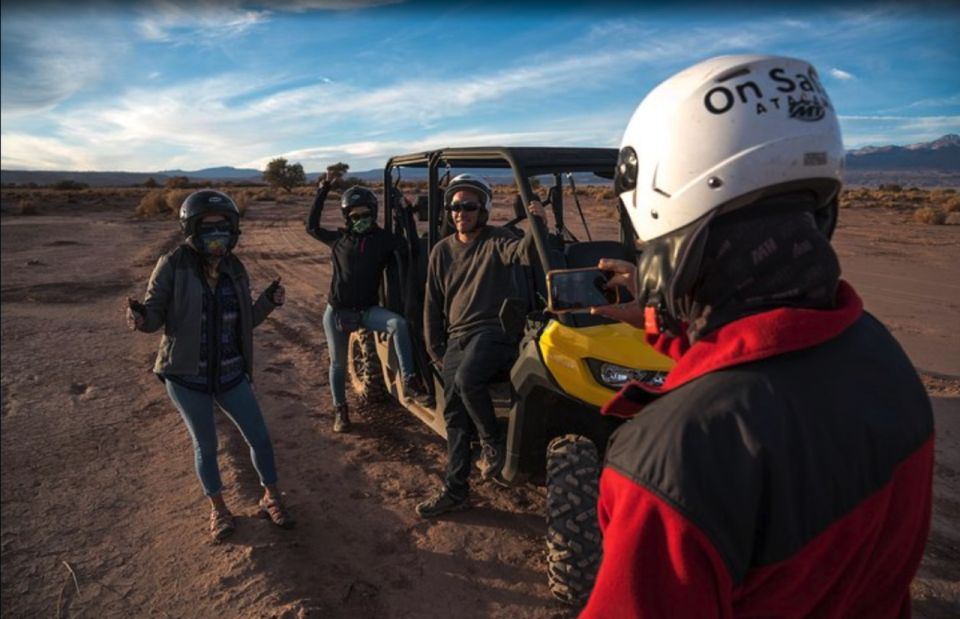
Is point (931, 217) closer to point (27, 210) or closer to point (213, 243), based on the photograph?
point (213, 243)

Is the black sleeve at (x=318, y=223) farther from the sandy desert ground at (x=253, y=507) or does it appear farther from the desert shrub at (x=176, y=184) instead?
the desert shrub at (x=176, y=184)

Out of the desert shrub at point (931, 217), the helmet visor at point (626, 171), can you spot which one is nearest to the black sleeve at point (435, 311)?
the helmet visor at point (626, 171)

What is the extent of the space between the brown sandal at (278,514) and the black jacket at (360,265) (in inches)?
72.4

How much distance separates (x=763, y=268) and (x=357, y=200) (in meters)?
4.53

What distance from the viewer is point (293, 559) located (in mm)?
3541

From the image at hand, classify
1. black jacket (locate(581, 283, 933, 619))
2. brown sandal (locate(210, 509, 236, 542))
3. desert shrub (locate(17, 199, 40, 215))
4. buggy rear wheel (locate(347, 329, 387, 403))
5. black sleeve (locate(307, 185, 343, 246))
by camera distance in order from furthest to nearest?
desert shrub (locate(17, 199, 40, 215)) < buggy rear wheel (locate(347, 329, 387, 403)) < black sleeve (locate(307, 185, 343, 246)) < brown sandal (locate(210, 509, 236, 542)) < black jacket (locate(581, 283, 933, 619))

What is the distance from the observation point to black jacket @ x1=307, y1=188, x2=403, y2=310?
5.15 m

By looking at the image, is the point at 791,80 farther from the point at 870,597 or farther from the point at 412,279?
the point at 412,279

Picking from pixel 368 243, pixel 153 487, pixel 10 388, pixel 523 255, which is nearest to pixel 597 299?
pixel 523 255

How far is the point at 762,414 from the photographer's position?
0.88 meters

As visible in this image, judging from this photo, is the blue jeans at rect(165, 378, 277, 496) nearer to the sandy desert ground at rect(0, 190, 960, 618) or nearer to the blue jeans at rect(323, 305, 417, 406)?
the sandy desert ground at rect(0, 190, 960, 618)

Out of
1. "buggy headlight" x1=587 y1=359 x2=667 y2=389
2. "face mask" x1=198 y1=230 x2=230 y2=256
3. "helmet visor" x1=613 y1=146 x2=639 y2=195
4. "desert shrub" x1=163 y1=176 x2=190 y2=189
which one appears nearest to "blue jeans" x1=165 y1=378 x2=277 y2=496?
"face mask" x1=198 y1=230 x2=230 y2=256

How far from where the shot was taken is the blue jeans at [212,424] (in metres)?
3.61

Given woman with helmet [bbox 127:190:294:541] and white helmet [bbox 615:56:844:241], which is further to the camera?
woman with helmet [bbox 127:190:294:541]
